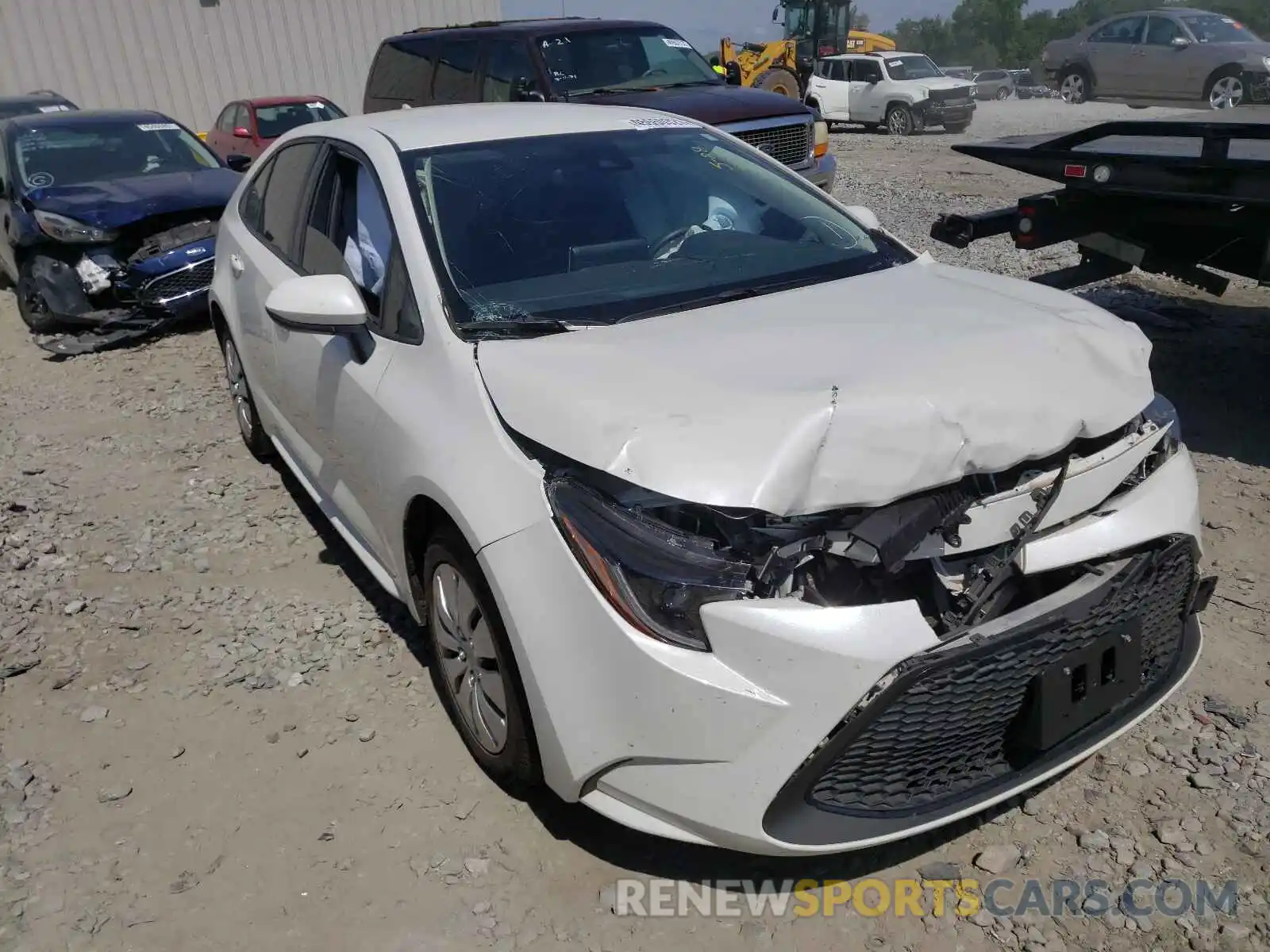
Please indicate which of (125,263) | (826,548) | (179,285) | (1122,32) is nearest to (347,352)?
(826,548)

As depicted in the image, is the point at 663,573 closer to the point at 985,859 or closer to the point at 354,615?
the point at 985,859

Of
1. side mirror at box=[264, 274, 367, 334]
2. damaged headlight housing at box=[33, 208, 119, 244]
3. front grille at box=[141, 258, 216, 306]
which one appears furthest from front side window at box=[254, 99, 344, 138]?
side mirror at box=[264, 274, 367, 334]

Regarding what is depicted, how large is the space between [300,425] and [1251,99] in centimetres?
1811

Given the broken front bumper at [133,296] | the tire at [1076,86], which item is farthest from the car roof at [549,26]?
the tire at [1076,86]

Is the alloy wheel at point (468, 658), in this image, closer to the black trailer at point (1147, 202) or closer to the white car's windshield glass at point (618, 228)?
the white car's windshield glass at point (618, 228)

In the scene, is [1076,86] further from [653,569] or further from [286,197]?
[653,569]

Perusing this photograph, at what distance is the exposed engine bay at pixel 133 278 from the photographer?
7.25 metres

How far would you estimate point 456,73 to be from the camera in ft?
30.4

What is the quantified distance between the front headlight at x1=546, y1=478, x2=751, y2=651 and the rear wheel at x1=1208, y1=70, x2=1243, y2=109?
1846 cm

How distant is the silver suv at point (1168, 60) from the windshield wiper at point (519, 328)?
1786 cm

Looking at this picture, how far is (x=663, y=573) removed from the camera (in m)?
2.02

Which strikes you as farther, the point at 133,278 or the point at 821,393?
the point at 133,278

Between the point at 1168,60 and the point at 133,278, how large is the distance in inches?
711

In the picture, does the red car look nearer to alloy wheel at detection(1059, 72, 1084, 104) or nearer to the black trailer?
the black trailer
